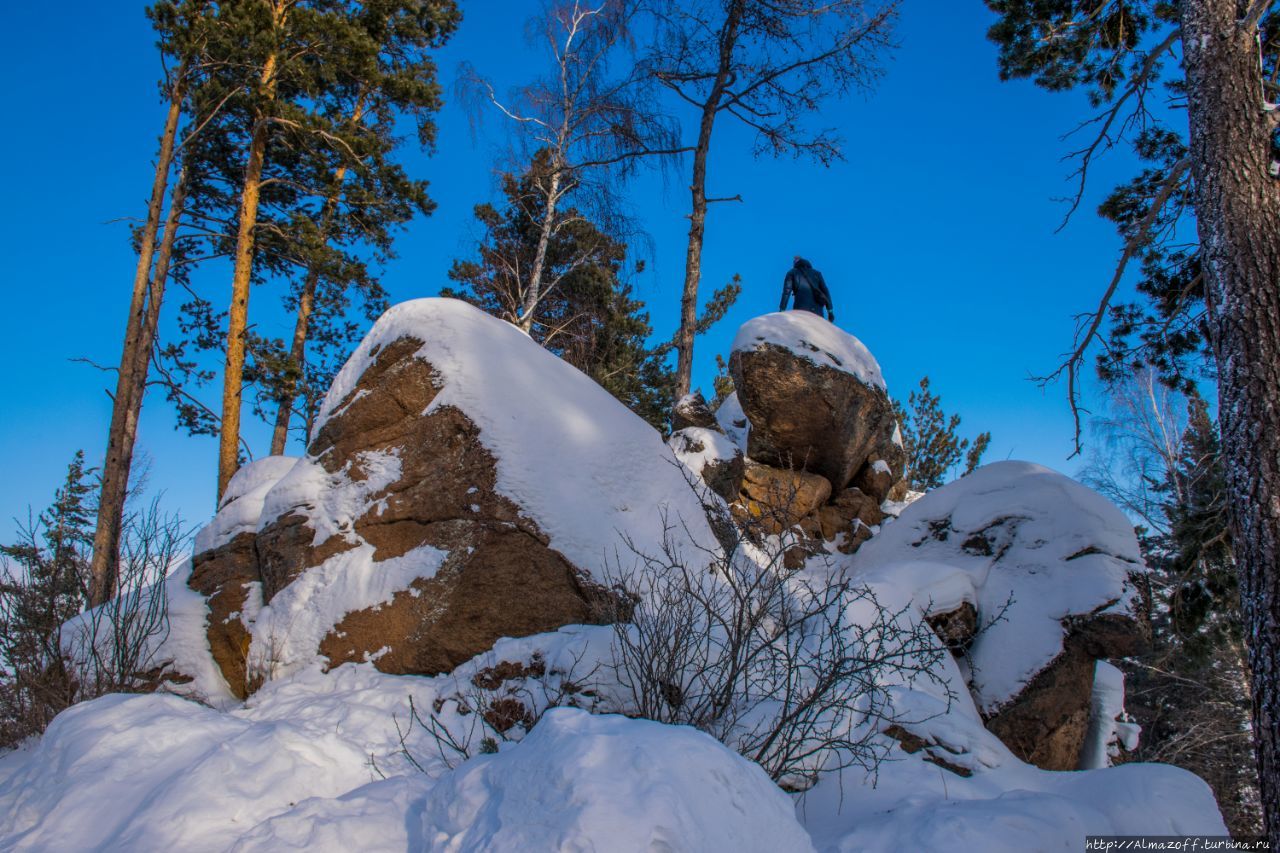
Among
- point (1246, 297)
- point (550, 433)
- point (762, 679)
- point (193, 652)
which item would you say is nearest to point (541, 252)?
point (550, 433)

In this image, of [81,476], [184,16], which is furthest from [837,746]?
[81,476]

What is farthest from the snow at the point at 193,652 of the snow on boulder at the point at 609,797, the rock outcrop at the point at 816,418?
the rock outcrop at the point at 816,418

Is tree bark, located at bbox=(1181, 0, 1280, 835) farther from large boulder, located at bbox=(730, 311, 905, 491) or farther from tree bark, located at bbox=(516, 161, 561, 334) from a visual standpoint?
tree bark, located at bbox=(516, 161, 561, 334)

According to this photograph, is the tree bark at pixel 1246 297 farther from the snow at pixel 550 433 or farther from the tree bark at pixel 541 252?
the tree bark at pixel 541 252

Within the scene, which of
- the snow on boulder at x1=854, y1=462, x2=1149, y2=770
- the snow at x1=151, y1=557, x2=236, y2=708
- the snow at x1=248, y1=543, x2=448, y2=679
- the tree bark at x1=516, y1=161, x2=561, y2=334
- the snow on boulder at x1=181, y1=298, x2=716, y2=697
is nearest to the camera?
the snow on boulder at x1=181, y1=298, x2=716, y2=697

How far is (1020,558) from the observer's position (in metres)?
6.63

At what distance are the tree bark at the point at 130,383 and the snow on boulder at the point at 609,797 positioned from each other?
9.89 metres

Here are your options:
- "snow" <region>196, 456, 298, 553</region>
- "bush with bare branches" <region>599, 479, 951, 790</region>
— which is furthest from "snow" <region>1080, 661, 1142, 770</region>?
"snow" <region>196, 456, 298, 553</region>

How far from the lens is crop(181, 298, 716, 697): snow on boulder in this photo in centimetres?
521

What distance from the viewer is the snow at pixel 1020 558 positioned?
5.95 m

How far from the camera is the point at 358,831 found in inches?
101

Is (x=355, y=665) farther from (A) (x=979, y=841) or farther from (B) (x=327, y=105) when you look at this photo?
(B) (x=327, y=105)

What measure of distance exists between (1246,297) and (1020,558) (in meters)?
3.33

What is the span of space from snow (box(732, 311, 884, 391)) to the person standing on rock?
82 centimetres
